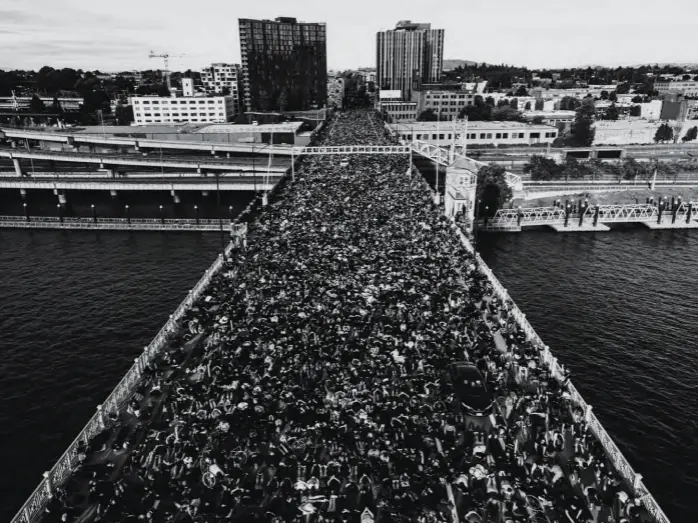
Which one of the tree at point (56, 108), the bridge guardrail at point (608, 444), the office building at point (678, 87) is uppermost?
the office building at point (678, 87)

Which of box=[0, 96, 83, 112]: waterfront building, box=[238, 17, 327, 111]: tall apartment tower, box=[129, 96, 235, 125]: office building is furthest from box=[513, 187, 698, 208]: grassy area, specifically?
box=[0, 96, 83, 112]: waterfront building

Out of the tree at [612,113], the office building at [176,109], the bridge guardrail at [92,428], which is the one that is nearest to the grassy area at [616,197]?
the bridge guardrail at [92,428]

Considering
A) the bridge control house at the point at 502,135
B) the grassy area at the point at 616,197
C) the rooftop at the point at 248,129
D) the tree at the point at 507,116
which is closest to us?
the grassy area at the point at 616,197

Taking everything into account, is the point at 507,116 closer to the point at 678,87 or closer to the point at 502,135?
the point at 502,135

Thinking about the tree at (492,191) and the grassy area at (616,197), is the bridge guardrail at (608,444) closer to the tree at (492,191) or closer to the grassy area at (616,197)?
the tree at (492,191)

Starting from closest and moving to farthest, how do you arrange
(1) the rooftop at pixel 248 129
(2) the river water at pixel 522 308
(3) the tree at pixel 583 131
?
(2) the river water at pixel 522 308, (1) the rooftop at pixel 248 129, (3) the tree at pixel 583 131

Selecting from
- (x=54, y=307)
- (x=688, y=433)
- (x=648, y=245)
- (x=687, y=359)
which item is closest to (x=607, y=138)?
(x=648, y=245)

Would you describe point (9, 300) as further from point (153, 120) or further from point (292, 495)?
point (153, 120)

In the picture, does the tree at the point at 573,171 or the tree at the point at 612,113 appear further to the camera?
the tree at the point at 612,113
